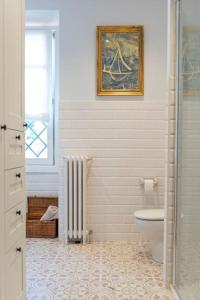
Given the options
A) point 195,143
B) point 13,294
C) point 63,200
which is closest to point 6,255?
point 13,294

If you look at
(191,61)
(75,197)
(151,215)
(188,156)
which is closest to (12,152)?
(188,156)

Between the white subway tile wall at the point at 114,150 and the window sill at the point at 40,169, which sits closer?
the white subway tile wall at the point at 114,150

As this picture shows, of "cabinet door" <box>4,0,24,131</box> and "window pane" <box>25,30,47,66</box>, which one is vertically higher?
"window pane" <box>25,30,47,66</box>

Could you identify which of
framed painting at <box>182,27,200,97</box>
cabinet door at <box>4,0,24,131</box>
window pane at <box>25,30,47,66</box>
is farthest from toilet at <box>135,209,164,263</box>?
window pane at <box>25,30,47,66</box>

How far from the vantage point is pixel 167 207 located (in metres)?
2.24

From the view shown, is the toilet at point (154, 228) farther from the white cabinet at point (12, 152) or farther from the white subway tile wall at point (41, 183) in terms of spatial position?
the white subway tile wall at point (41, 183)

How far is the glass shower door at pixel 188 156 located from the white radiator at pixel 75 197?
131 cm

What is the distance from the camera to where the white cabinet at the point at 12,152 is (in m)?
1.51

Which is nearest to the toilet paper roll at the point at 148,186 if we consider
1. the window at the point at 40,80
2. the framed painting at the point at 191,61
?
the window at the point at 40,80

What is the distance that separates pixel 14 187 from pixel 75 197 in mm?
1621

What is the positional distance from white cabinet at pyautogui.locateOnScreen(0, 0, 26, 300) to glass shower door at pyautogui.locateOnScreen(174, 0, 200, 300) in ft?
3.13

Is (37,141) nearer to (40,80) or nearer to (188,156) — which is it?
(40,80)

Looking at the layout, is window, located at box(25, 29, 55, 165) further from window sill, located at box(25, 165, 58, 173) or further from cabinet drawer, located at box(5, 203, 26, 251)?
cabinet drawer, located at box(5, 203, 26, 251)

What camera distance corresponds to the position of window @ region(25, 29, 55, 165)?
379 cm
